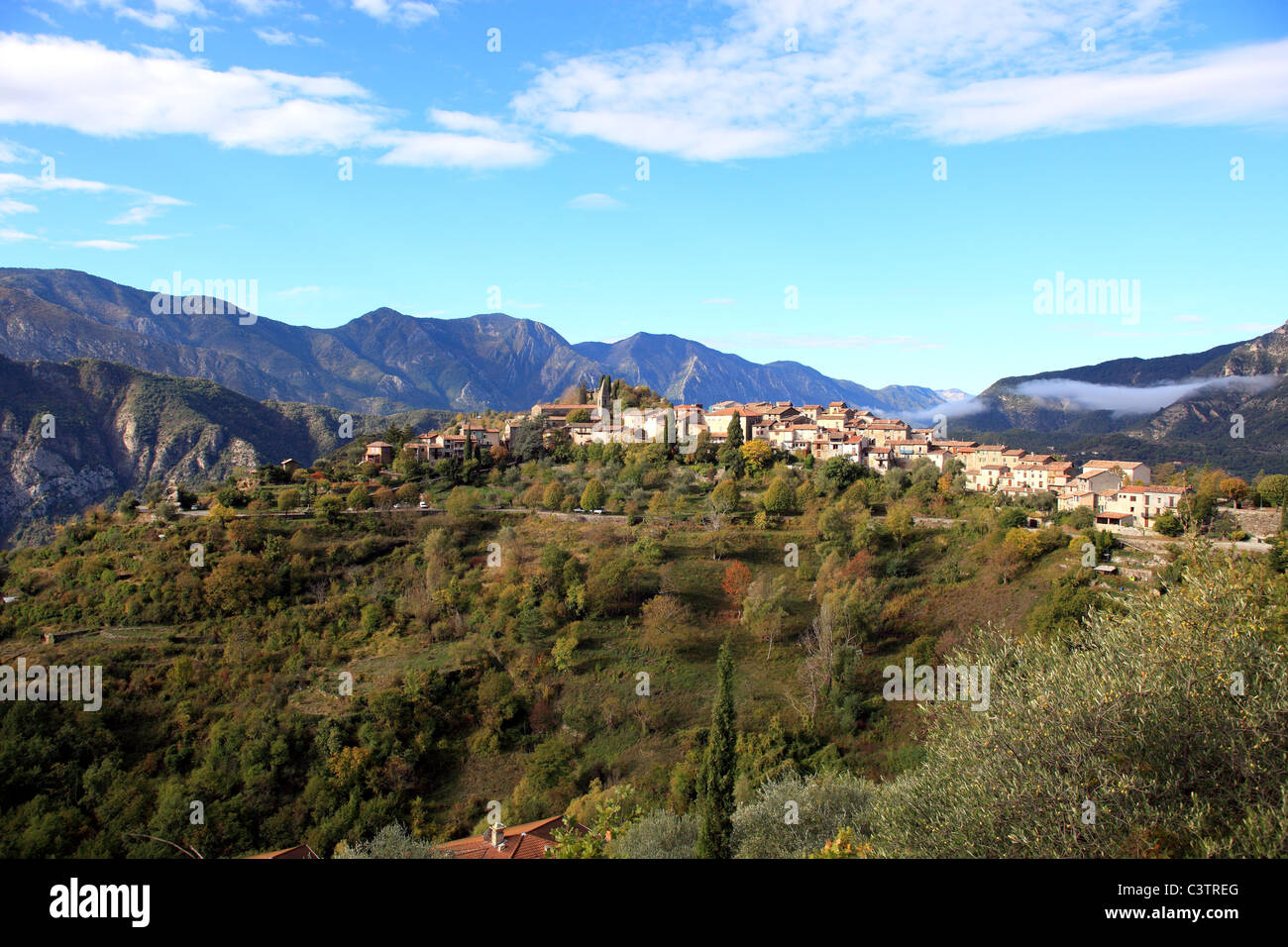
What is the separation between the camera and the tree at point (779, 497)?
35.5 metres

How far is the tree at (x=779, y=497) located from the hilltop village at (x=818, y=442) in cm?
621

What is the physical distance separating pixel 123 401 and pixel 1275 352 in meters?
152

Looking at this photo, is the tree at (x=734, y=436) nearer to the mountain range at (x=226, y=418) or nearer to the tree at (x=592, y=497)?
the tree at (x=592, y=497)

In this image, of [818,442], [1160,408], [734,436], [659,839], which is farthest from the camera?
Result: [1160,408]

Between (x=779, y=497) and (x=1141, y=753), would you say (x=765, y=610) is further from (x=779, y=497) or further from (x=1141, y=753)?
(x=1141, y=753)

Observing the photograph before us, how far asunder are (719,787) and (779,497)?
72.4 ft

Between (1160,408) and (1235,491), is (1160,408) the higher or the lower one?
the higher one

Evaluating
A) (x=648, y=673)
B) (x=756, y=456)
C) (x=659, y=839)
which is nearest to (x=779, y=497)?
(x=756, y=456)

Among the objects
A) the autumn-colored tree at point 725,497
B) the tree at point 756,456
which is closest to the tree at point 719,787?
the autumn-colored tree at point 725,497

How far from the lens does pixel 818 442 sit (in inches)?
1866

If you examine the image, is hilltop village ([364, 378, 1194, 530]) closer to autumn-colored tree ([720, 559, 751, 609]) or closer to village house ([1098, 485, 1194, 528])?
village house ([1098, 485, 1194, 528])
